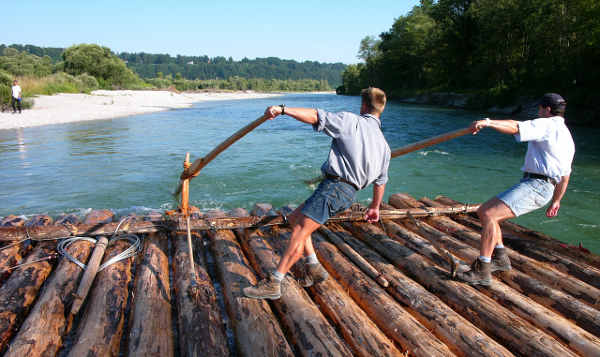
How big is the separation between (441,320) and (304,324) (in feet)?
3.67

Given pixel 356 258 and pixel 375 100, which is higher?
pixel 375 100

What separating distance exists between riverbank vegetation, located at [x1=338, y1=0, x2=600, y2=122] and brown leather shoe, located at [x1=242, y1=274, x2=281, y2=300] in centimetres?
2930

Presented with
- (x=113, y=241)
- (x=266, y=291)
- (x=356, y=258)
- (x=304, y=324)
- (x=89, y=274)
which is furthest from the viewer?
(x=113, y=241)

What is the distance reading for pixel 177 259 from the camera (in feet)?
13.8

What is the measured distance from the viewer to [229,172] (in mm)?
13438

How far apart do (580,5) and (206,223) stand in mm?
35216

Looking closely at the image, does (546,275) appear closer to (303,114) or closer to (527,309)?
(527,309)

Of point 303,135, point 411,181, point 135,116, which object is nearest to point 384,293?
point 411,181

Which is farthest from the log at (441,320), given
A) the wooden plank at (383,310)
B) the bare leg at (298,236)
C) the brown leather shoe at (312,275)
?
the bare leg at (298,236)

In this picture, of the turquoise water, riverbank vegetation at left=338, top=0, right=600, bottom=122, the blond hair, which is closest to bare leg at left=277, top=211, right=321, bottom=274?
the blond hair

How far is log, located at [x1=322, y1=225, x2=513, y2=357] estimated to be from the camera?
2.79 m

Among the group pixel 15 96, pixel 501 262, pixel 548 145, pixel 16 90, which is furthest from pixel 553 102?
pixel 15 96

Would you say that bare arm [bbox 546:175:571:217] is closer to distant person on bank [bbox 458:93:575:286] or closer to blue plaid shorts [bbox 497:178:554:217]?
distant person on bank [bbox 458:93:575:286]

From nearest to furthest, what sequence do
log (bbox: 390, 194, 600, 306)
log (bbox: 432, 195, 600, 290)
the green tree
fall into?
1. log (bbox: 390, 194, 600, 306)
2. log (bbox: 432, 195, 600, 290)
3. the green tree
